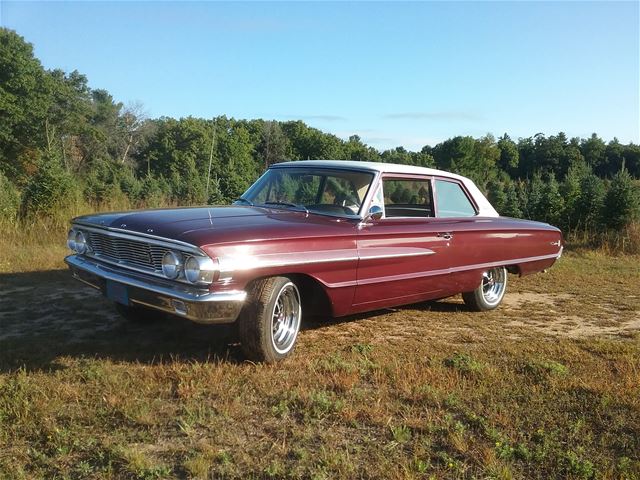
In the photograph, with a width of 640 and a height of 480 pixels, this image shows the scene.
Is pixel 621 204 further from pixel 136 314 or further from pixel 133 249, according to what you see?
pixel 133 249

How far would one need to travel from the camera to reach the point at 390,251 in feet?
15.7

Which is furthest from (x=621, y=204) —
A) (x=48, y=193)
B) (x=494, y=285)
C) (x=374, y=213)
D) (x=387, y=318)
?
(x=48, y=193)

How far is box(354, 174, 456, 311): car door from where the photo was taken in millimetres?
4637

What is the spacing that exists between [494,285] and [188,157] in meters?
58.9

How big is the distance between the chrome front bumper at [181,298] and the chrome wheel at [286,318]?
474 millimetres

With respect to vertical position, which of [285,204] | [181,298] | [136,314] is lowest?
[136,314]

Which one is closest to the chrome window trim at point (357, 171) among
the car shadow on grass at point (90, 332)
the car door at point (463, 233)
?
the car door at point (463, 233)

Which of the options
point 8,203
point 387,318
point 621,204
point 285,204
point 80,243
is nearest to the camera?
point 80,243

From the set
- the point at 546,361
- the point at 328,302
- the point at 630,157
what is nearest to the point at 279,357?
the point at 328,302

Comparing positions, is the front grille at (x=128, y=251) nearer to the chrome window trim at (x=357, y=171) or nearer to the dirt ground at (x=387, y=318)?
the dirt ground at (x=387, y=318)

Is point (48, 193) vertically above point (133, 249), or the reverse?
point (48, 193)

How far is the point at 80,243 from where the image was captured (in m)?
4.61

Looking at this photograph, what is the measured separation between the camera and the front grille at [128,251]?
12.7 ft

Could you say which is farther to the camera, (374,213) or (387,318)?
(387,318)
